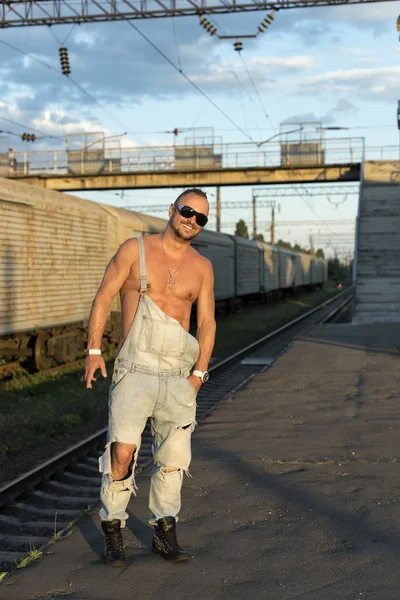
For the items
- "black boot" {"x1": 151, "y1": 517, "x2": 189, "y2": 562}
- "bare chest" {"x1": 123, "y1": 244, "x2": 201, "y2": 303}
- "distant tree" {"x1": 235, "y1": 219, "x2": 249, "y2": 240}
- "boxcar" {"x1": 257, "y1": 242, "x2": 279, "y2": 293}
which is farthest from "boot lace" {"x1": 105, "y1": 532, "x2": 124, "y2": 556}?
"distant tree" {"x1": 235, "y1": 219, "x2": 249, "y2": 240}

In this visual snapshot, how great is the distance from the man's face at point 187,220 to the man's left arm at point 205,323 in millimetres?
274

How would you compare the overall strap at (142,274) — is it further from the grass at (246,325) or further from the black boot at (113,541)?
the grass at (246,325)

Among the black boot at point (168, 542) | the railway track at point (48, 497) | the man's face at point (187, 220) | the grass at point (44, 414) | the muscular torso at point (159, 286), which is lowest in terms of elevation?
the grass at point (44, 414)

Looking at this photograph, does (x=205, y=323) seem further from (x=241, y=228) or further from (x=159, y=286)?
(x=241, y=228)

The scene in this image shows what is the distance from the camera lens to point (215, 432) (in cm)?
857

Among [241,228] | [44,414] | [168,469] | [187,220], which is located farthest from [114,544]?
[241,228]

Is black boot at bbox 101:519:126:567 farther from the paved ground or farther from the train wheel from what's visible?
the train wheel

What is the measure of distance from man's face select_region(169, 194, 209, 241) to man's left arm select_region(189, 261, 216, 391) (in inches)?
10.8

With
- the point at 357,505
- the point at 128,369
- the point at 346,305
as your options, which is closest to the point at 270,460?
the point at 357,505

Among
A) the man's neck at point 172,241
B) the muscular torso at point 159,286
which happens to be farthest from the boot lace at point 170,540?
the man's neck at point 172,241

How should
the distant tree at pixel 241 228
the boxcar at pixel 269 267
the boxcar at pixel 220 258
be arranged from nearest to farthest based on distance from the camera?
1. the boxcar at pixel 220 258
2. the boxcar at pixel 269 267
3. the distant tree at pixel 241 228

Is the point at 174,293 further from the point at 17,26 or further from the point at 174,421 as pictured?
the point at 17,26

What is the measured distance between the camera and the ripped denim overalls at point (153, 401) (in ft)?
13.9

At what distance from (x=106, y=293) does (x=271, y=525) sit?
6.11 feet
